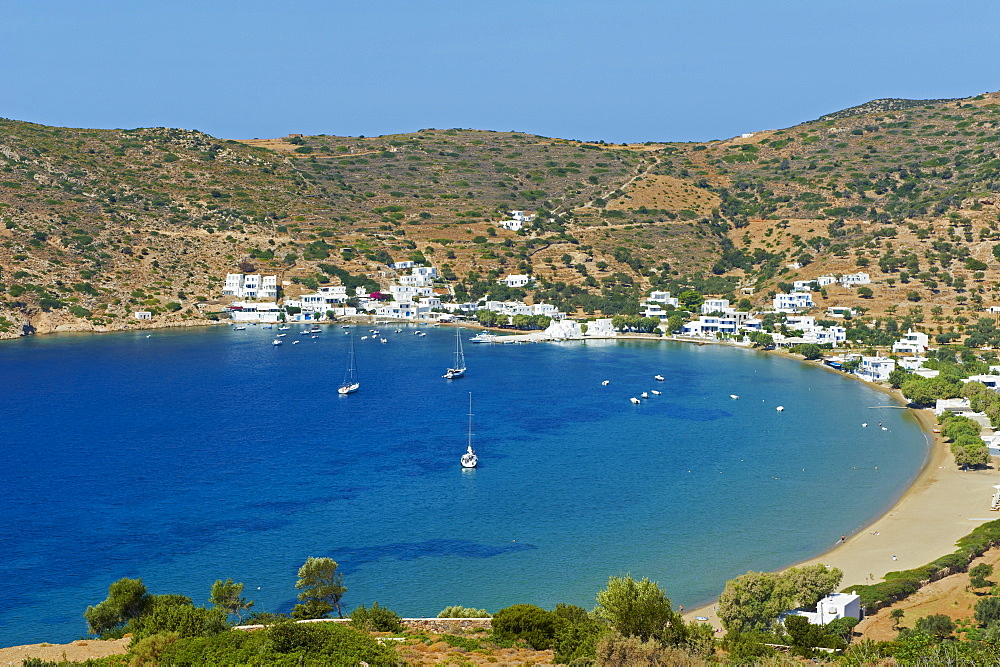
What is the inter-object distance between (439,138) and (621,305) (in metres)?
78.8

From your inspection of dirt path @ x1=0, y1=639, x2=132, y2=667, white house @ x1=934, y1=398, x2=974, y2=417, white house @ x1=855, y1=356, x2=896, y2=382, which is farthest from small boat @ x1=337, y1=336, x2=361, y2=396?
dirt path @ x1=0, y1=639, x2=132, y2=667

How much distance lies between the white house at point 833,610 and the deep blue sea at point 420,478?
449cm

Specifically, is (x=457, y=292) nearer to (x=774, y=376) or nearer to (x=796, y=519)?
(x=774, y=376)

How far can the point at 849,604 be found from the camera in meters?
29.5

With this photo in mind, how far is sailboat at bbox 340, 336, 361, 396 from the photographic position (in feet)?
230

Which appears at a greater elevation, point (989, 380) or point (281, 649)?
point (989, 380)

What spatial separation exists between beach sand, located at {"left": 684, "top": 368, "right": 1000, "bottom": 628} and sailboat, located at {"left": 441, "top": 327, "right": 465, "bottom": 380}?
37.8m

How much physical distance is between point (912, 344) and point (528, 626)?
220ft

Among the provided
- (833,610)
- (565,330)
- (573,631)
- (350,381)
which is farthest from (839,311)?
(573,631)

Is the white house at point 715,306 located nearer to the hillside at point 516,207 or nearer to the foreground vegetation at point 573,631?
the hillside at point 516,207

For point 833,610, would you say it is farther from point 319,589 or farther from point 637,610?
point 319,589

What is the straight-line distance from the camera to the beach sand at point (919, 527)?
35375 millimetres

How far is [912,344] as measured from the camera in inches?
3184

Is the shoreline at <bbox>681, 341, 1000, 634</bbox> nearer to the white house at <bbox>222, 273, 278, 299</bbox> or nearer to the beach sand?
the beach sand
